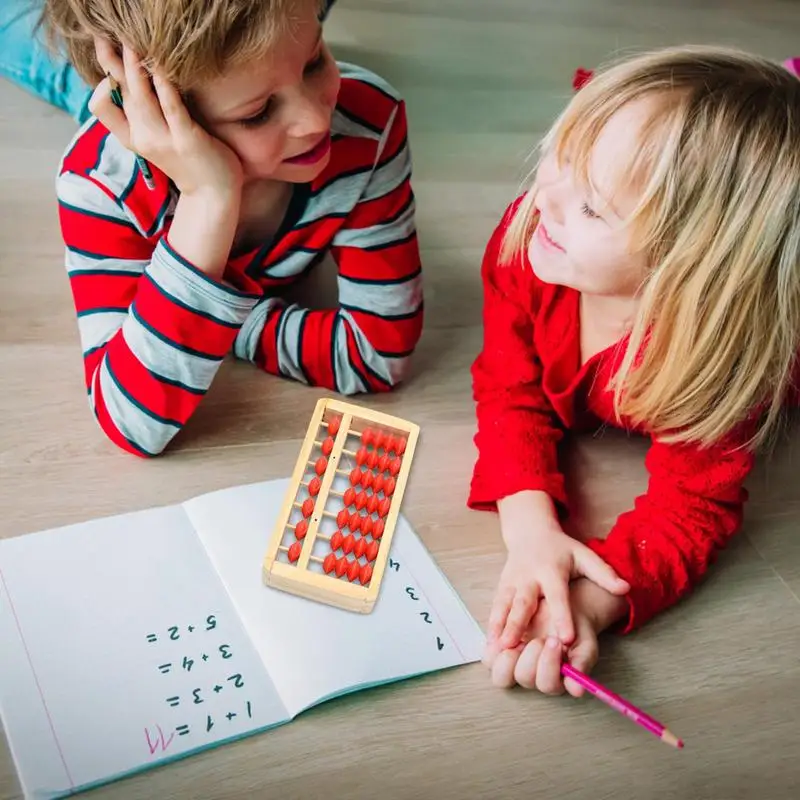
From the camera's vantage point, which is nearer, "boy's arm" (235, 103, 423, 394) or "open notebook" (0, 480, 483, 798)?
"open notebook" (0, 480, 483, 798)

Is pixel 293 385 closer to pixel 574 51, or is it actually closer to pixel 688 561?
pixel 688 561

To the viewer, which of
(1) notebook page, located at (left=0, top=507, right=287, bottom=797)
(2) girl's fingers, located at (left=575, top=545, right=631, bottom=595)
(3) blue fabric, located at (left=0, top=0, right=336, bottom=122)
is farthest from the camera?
(3) blue fabric, located at (left=0, top=0, right=336, bottom=122)

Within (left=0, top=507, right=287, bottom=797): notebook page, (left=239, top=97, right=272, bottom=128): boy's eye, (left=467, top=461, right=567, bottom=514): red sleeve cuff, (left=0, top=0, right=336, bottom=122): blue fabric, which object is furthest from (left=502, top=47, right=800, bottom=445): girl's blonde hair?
(left=0, top=0, right=336, bottom=122): blue fabric

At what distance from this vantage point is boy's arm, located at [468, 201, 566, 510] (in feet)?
2.58

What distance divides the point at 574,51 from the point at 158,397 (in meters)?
1.19

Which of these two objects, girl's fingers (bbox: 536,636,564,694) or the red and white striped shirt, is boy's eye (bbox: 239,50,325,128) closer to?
the red and white striped shirt

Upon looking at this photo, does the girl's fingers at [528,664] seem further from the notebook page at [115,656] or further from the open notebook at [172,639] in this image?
the notebook page at [115,656]

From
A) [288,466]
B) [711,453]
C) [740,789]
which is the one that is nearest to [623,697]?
[740,789]

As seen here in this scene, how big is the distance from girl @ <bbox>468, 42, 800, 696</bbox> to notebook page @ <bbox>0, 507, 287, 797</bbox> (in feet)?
0.61

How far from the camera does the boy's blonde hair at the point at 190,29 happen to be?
627 mm

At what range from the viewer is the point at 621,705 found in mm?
618

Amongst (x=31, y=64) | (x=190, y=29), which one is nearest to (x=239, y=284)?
(x=190, y=29)

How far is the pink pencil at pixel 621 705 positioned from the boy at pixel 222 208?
1.08 feet

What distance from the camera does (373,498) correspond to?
72 cm
